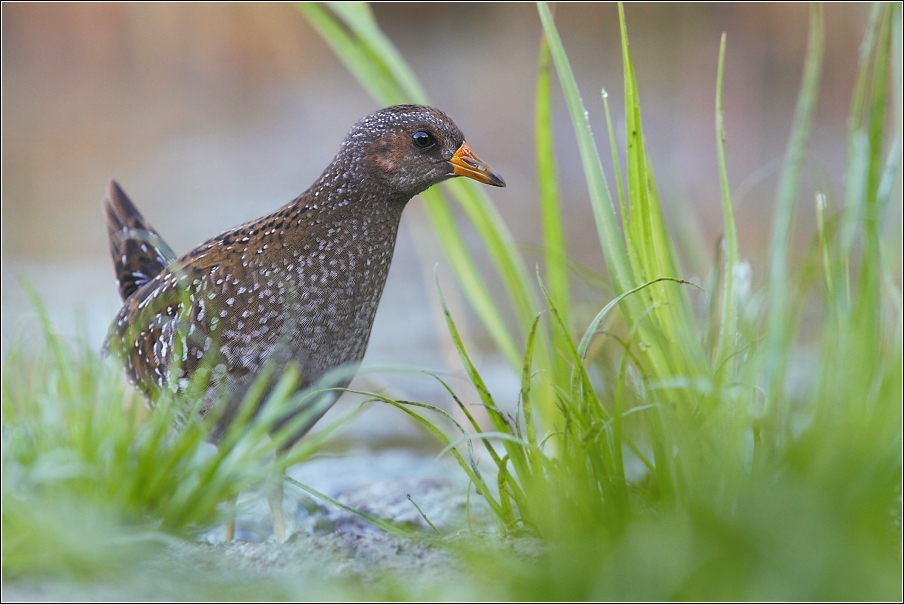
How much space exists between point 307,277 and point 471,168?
19.3 inches

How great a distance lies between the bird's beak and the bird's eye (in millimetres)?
67

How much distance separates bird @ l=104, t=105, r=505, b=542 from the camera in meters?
2.30

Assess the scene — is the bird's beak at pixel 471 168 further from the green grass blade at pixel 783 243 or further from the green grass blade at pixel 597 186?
the green grass blade at pixel 783 243

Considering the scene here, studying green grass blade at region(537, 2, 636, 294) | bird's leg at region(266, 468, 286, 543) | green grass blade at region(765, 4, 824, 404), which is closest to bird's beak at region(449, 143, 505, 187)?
green grass blade at region(537, 2, 636, 294)

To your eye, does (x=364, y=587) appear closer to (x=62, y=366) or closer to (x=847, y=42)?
(x=62, y=366)

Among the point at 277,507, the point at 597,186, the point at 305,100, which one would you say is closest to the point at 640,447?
the point at 597,186

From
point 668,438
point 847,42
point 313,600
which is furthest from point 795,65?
point 313,600

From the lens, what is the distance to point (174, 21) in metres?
9.45

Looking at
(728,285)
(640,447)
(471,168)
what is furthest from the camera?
(471,168)

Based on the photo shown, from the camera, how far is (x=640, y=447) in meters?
2.10

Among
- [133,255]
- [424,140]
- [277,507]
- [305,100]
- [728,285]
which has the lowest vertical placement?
[277,507]

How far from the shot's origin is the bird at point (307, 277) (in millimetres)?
2297

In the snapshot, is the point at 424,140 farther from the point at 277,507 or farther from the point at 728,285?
the point at 277,507

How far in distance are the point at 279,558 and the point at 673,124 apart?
7.59 meters
